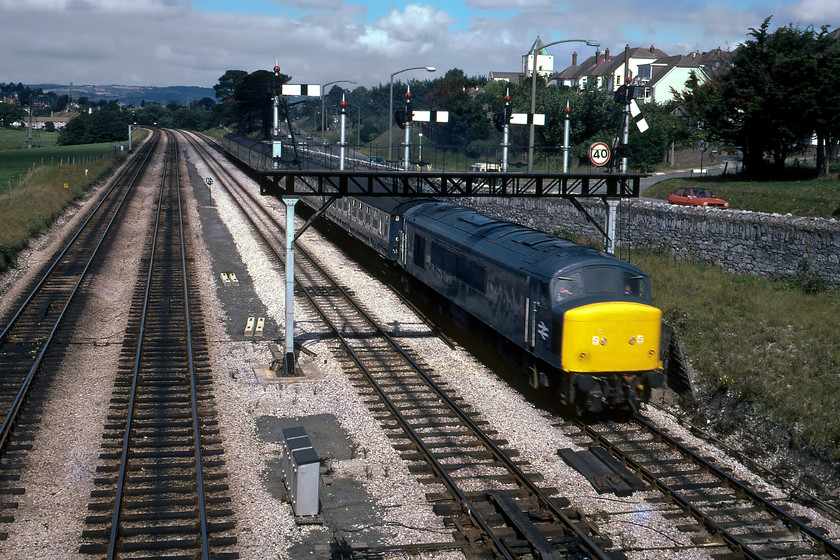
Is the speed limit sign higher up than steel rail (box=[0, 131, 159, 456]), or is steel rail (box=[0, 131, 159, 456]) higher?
the speed limit sign

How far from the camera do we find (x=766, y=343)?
18219mm

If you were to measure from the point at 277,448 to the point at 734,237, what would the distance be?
16.1 m

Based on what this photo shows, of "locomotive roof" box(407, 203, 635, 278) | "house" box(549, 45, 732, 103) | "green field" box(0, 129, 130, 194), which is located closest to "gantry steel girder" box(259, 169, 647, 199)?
"locomotive roof" box(407, 203, 635, 278)

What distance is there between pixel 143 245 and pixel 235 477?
25.7m

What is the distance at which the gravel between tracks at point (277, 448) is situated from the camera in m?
11.3

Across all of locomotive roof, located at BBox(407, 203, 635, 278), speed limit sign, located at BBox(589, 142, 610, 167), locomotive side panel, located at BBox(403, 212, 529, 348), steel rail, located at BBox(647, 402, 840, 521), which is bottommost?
steel rail, located at BBox(647, 402, 840, 521)

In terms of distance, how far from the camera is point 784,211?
31.7 m

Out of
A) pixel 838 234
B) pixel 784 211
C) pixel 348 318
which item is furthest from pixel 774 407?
pixel 784 211

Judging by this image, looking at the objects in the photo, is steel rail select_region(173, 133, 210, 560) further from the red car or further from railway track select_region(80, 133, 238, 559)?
the red car

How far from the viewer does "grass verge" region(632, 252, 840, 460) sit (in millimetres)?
15297

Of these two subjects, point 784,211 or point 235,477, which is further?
point 784,211

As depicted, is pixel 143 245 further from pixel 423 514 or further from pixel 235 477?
pixel 423 514

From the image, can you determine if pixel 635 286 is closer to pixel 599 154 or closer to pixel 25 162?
pixel 599 154

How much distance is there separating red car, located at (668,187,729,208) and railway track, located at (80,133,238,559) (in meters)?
23.8
